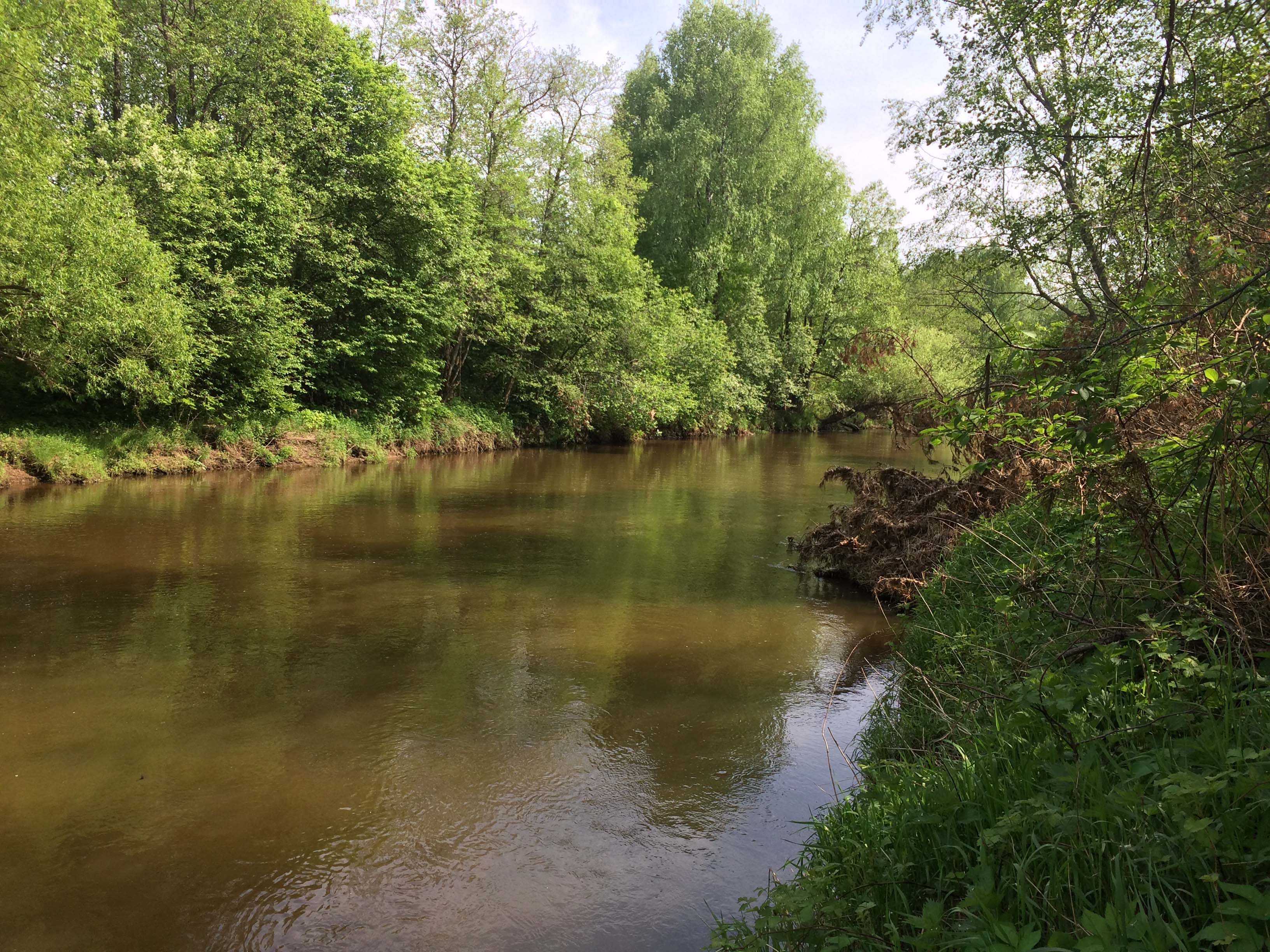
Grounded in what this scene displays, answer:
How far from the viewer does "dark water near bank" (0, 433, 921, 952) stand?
4.05 m

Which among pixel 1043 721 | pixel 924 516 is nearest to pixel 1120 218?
pixel 1043 721

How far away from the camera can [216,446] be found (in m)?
20.7

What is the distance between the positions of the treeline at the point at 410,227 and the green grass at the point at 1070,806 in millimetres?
3184

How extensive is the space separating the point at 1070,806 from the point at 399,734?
455 cm

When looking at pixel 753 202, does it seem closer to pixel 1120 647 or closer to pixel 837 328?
pixel 837 328

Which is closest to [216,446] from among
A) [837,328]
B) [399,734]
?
[399,734]

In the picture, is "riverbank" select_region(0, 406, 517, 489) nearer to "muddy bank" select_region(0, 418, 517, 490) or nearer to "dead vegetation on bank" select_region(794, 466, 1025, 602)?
"muddy bank" select_region(0, 418, 517, 490)

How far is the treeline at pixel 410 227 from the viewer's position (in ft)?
54.4

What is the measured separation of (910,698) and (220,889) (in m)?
4.23

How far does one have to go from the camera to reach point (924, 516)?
985 centimetres

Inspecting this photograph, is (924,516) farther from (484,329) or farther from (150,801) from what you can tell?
(484,329)

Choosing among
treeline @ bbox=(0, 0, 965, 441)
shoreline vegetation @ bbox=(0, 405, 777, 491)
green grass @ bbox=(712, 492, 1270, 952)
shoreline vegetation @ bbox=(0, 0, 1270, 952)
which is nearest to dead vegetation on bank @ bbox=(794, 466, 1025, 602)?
shoreline vegetation @ bbox=(0, 0, 1270, 952)

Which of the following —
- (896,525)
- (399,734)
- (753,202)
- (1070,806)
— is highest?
(753,202)

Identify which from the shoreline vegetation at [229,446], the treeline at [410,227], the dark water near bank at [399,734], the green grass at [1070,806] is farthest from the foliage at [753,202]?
the green grass at [1070,806]
